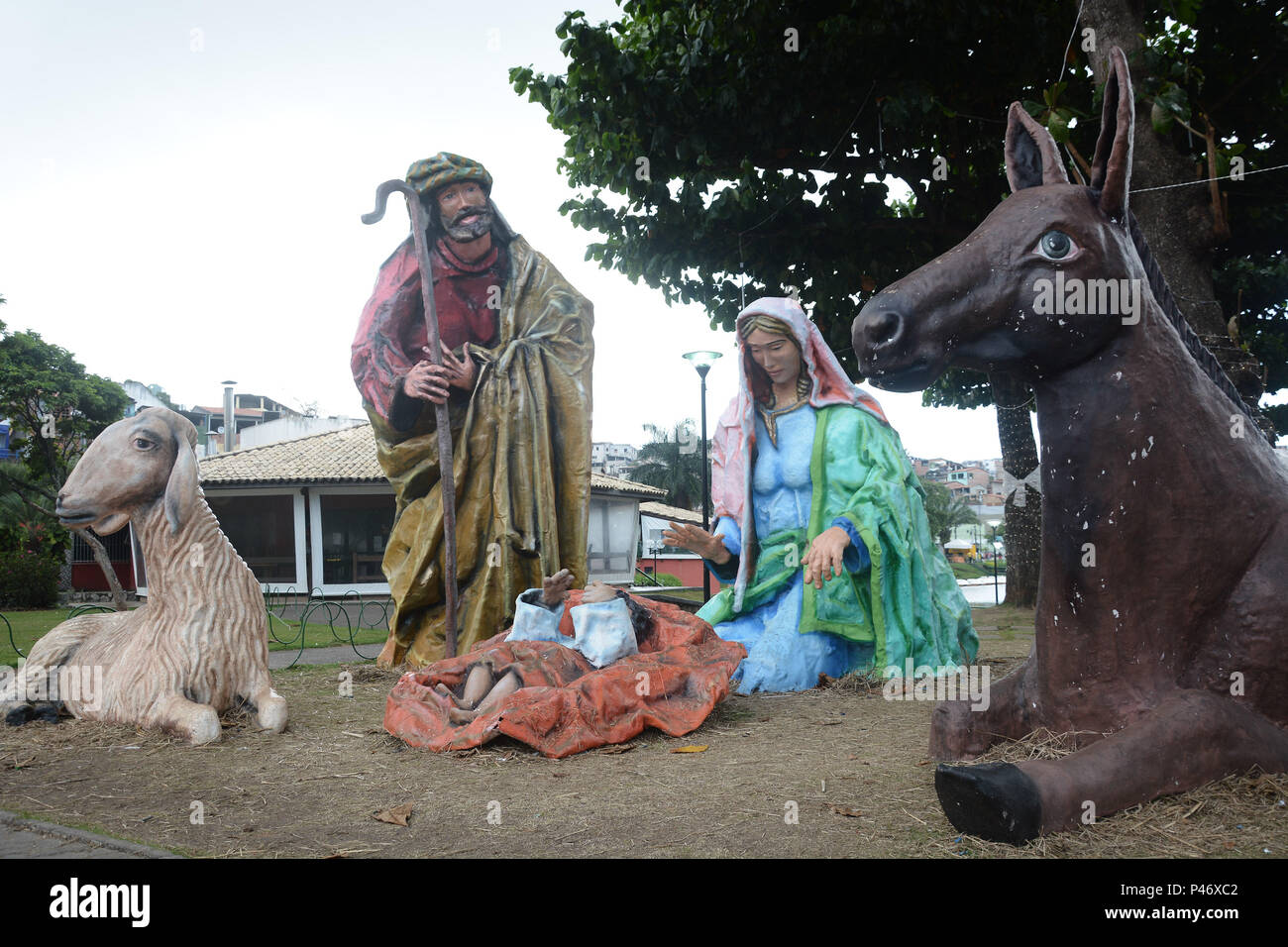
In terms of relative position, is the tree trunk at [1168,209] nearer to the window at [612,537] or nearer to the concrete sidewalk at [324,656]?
→ the concrete sidewalk at [324,656]

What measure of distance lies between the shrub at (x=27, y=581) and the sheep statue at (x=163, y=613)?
17.1 m

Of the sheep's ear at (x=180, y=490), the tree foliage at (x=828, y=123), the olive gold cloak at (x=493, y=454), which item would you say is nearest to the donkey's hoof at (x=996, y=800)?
the sheep's ear at (x=180, y=490)

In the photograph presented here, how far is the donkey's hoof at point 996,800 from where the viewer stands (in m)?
2.40

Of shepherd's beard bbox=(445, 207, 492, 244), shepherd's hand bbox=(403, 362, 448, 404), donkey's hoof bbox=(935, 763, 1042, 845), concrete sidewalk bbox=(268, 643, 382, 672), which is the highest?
shepherd's beard bbox=(445, 207, 492, 244)

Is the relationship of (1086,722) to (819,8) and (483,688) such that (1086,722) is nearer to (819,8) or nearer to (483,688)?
(483,688)

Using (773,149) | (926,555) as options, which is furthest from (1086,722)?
(773,149)

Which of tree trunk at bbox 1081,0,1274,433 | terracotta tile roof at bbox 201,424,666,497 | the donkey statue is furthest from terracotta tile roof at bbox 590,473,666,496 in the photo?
the donkey statue

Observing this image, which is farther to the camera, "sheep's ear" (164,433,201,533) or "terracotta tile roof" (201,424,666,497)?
"terracotta tile roof" (201,424,666,497)

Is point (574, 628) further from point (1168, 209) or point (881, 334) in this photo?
point (1168, 209)

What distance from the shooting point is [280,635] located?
1317cm

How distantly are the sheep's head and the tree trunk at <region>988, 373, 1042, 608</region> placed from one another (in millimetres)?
9972

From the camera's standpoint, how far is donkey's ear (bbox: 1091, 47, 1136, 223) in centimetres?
261

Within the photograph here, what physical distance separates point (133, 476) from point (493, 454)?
2.66 m

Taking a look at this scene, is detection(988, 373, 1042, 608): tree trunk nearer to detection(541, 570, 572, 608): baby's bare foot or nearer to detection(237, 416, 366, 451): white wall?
detection(541, 570, 572, 608): baby's bare foot
